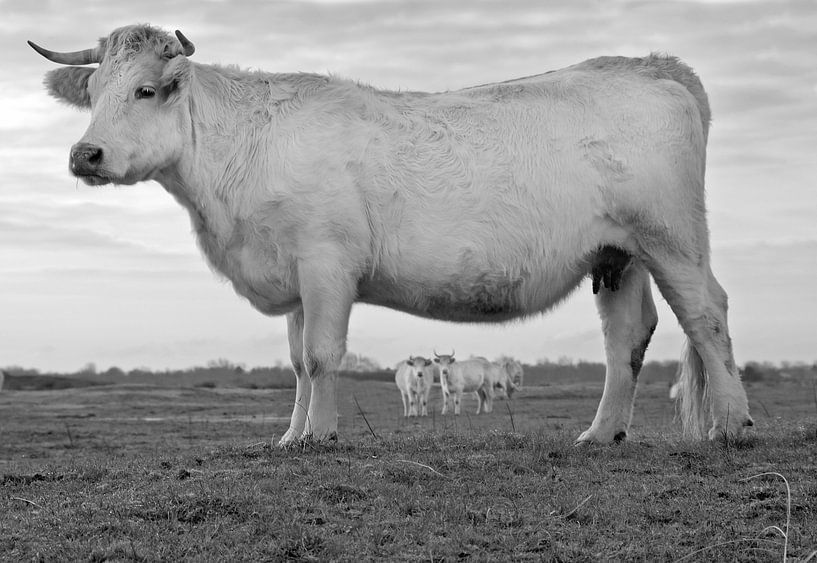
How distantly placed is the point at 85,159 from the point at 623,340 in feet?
16.3

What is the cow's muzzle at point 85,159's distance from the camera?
7465mm

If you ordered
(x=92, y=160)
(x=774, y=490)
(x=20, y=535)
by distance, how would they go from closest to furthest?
(x=20, y=535), (x=774, y=490), (x=92, y=160)

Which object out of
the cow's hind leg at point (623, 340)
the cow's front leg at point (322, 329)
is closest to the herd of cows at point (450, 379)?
the cow's hind leg at point (623, 340)

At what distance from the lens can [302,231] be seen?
7.62m

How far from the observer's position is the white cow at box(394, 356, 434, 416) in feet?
111

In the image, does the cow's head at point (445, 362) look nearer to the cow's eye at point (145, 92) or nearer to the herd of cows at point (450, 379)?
the herd of cows at point (450, 379)

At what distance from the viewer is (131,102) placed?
7.85 metres

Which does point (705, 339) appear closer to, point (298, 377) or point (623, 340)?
point (623, 340)

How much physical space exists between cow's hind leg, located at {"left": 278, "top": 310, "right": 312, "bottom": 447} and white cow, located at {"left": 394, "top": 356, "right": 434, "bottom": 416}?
2470 centimetres

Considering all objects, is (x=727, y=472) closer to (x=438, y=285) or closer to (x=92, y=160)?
(x=438, y=285)

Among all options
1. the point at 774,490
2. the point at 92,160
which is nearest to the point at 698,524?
the point at 774,490

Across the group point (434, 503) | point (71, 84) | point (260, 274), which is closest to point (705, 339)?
point (434, 503)

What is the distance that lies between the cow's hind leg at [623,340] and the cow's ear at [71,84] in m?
5.00

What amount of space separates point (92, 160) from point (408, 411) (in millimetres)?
28318
